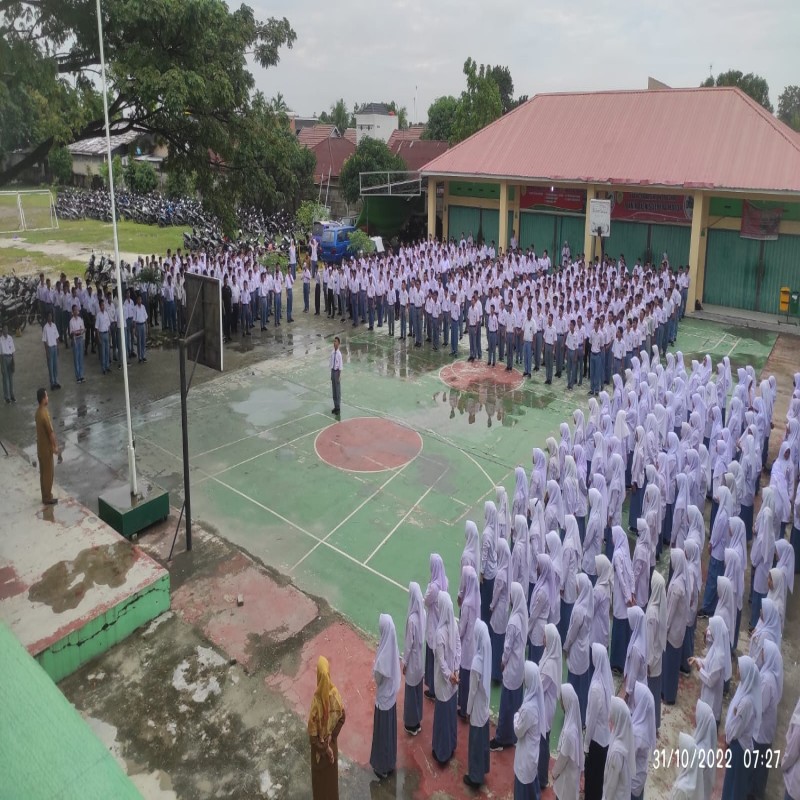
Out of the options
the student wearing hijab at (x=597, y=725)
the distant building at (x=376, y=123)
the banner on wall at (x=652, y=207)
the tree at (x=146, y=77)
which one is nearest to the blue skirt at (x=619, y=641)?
the student wearing hijab at (x=597, y=725)

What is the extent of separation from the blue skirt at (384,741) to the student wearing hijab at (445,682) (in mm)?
319

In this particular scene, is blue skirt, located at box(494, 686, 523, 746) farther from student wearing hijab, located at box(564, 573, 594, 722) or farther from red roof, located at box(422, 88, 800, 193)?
red roof, located at box(422, 88, 800, 193)

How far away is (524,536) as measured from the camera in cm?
662

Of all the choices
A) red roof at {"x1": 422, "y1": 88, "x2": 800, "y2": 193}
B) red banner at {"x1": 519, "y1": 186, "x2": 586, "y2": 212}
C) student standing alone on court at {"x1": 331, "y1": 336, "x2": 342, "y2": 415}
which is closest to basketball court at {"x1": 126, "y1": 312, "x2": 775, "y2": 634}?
student standing alone on court at {"x1": 331, "y1": 336, "x2": 342, "y2": 415}

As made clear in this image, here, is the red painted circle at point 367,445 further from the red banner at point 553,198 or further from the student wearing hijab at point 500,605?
the red banner at point 553,198

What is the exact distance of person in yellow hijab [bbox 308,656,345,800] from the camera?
15.1 feet

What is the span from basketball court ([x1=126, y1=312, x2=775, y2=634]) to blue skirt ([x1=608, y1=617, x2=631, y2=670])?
179 centimetres

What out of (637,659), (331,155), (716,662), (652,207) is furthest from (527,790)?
(331,155)

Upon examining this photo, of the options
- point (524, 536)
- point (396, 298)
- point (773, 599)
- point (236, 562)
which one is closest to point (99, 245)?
point (396, 298)

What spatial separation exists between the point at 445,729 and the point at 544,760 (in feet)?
2.38

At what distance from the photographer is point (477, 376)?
13.9 metres

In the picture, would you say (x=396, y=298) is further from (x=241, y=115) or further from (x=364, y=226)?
(x=364, y=226)

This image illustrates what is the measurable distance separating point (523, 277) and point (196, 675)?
13.5m

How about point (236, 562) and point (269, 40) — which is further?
point (269, 40)
